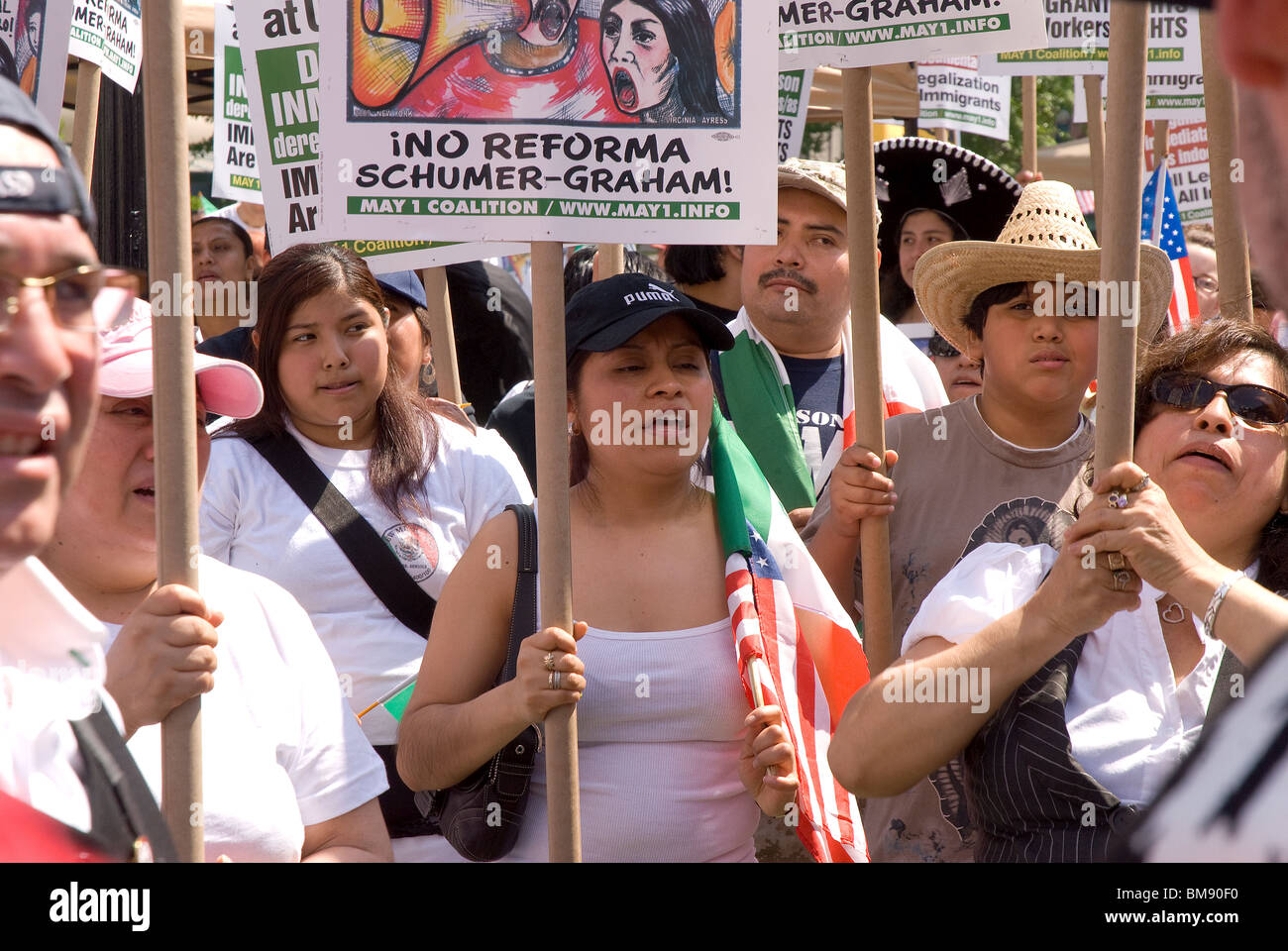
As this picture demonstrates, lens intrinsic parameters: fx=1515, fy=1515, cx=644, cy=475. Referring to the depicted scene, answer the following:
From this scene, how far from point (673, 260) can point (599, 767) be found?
2466 mm

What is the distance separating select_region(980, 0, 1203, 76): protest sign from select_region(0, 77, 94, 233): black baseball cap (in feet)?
12.7

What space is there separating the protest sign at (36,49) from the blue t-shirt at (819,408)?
1934mm

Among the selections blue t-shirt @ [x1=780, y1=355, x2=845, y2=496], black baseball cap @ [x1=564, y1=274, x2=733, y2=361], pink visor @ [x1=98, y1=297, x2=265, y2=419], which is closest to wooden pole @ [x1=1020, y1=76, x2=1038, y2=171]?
blue t-shirt @ [x1=780, y1=355, x2=845, y2=496]

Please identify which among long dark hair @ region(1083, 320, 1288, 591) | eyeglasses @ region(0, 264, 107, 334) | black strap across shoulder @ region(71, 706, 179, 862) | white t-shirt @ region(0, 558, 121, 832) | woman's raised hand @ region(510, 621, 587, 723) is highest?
eyeglasses @ region(0, 264, 107, 334)

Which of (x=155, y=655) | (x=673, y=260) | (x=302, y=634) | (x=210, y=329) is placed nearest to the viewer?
(x=155, y=655)

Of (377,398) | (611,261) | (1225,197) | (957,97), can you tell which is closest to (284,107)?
(377,398)

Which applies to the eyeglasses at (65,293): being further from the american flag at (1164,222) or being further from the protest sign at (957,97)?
the protest sign at (957,97)

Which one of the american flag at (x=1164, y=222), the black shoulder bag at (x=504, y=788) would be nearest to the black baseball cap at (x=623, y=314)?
the black shoulder bag at (x=504, y=788)

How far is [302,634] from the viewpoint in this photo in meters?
2.55

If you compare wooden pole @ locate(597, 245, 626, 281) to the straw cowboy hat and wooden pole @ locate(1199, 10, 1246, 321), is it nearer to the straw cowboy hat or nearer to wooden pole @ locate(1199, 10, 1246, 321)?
the straw cowboy hat

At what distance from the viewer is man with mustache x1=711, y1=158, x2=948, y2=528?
3.90m
